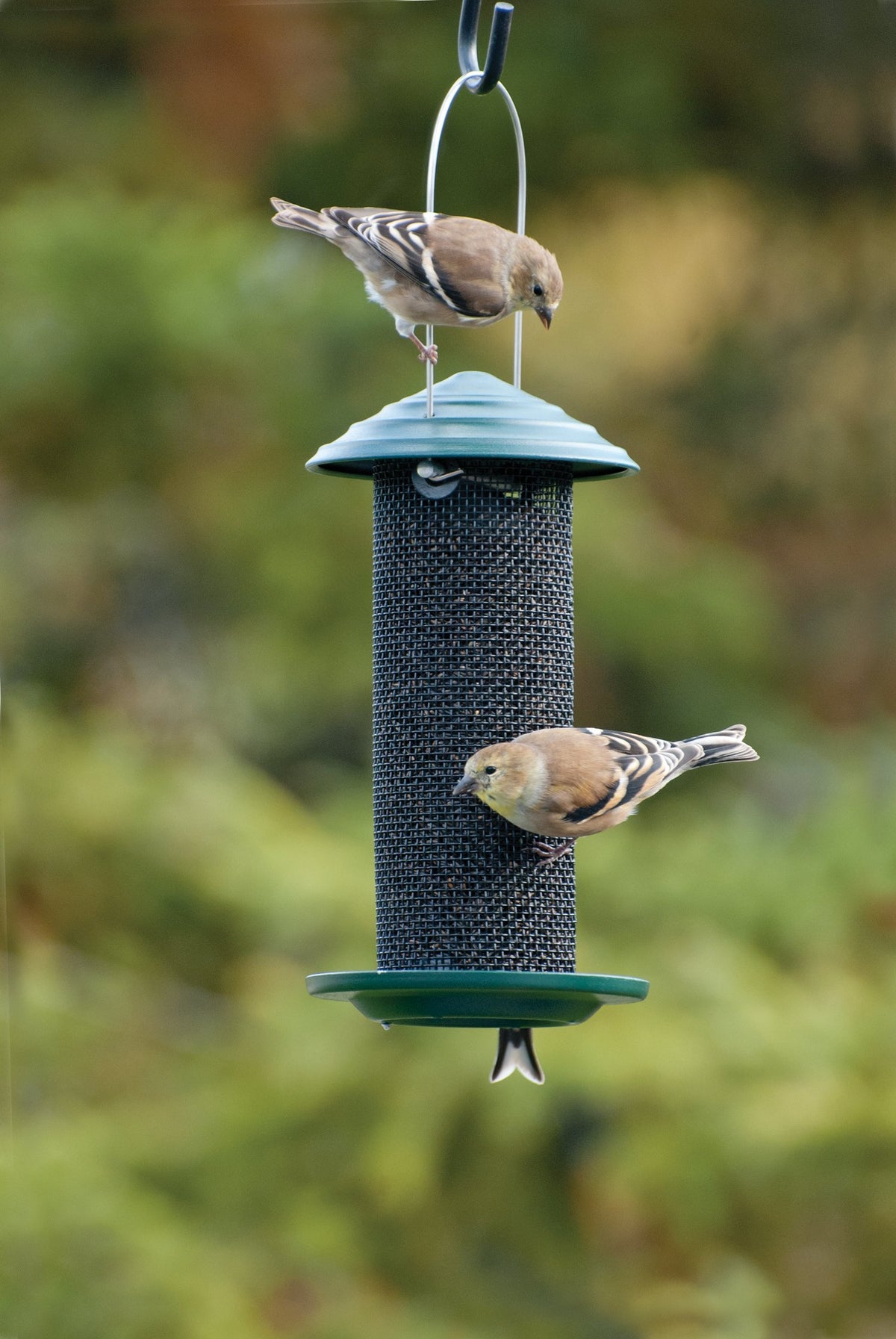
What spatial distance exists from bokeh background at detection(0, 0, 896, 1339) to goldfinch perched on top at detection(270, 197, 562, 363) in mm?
5172

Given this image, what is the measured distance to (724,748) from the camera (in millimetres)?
5543

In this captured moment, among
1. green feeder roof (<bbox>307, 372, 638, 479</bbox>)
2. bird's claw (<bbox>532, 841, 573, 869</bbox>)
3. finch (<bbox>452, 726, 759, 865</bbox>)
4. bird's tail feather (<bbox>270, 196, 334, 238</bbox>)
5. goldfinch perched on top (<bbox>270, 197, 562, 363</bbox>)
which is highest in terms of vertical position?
bird's tail feather (<bbox>270, 196, 334, 238</bbox>)

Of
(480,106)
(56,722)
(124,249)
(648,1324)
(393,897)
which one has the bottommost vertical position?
(648,1324)

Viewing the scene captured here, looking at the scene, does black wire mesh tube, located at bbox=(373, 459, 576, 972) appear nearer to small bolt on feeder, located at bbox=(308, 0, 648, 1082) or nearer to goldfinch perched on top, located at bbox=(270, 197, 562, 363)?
small bolt on feeder, located at bbox=(308, 0, 648, 1082)

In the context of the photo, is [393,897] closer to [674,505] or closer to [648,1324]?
[648,1324]

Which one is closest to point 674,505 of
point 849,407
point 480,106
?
point 849,407

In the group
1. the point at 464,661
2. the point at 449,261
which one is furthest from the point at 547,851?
the point at 449,261

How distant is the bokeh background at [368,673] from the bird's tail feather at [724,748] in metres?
4.15

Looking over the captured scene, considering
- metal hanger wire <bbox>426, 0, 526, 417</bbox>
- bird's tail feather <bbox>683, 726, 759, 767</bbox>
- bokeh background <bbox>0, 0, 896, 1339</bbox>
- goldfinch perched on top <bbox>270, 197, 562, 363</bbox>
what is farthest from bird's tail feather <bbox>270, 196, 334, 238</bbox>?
bokeh background <bbox>0, 0, 896, 1339</bbox>

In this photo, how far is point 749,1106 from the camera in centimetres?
977

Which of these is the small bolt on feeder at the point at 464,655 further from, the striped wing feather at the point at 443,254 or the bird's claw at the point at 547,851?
the striped wing feather at the point at 443,254

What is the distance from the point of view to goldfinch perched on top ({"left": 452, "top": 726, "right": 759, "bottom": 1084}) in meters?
5.09

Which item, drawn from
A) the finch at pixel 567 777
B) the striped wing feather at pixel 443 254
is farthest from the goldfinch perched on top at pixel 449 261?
the finch at pixel 567 777

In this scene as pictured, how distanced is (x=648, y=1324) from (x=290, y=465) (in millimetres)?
5644
